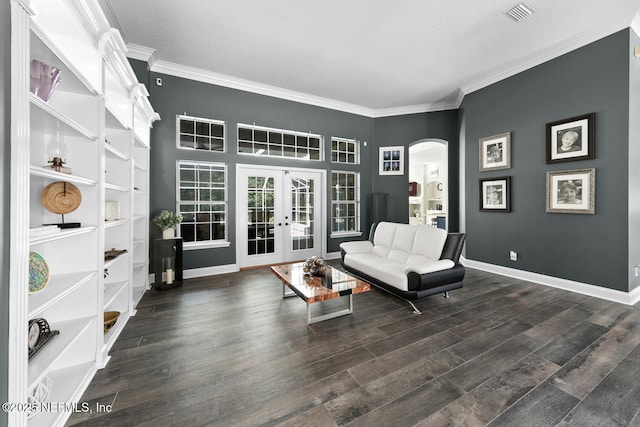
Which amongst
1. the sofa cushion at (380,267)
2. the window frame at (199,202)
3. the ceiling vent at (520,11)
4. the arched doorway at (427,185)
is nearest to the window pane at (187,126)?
the window frame at (199,202)

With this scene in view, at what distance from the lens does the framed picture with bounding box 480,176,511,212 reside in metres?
4.30

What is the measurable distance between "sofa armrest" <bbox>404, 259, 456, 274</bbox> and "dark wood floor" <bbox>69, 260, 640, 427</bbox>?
486 mm

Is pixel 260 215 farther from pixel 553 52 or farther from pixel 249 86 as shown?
pixel 553 52

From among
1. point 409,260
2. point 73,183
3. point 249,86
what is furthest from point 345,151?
point 73,183

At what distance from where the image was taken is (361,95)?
538 centimetres

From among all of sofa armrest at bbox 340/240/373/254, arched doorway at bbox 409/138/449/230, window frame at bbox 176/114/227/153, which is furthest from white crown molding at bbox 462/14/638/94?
window frame at bbox 176/114/227/153

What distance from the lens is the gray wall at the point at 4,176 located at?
1.07 meters

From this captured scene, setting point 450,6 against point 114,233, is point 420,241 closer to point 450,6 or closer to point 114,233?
point 450,6

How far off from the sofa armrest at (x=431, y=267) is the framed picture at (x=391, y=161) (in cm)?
334

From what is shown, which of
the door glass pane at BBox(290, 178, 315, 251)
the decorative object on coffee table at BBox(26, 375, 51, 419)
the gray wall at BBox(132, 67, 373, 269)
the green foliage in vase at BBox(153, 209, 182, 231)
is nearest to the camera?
the decorative object on coffee table at BBox(26, 375, 51, 419)

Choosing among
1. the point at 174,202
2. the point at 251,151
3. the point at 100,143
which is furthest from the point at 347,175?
the point at 100,143

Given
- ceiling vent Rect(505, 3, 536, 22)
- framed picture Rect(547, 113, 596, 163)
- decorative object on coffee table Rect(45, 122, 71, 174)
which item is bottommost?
decorative object on coffee table Rect(45, 122, 71, 174)

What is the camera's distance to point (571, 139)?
3.54 meters

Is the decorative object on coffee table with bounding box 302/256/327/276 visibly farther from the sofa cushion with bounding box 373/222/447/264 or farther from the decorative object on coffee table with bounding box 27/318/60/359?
the decorative object on coffee table with bounding box 27/318/60/359
